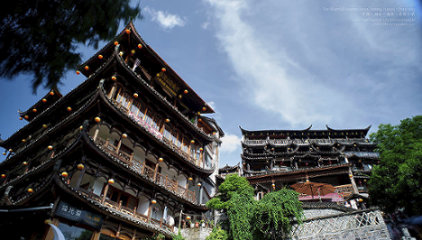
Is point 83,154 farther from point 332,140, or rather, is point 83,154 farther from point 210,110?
point 332,140

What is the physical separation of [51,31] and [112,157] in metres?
8.70

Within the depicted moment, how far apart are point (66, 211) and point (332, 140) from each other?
3687cm

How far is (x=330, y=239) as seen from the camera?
1093 cm

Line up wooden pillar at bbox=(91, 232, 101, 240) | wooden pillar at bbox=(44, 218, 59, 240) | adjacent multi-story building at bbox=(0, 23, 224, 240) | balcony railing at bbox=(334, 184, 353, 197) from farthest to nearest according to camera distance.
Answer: balcony railing at bbox=(334, 184, 353, 197)
wooden pillar at bbox=(91, 232, 101, 240)
adjacent multi-story building at bbox=(0, 23, 224, 240)
wooden pillar at bbox=(44, 218, 59, 240)

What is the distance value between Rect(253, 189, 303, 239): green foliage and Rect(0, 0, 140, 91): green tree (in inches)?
416

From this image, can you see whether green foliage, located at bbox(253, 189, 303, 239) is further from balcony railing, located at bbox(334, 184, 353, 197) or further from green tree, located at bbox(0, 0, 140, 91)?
balcony railing, located at bbox(334, 184, 353, 197)

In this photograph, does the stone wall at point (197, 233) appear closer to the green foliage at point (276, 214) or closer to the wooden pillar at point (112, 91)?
the green foliage at point (276, 214)

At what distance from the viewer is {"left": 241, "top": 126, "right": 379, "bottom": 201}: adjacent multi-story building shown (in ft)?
97.3

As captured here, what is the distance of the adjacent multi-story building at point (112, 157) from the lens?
32.1 ft

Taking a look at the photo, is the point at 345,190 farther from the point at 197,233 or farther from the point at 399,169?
the point at 197,233

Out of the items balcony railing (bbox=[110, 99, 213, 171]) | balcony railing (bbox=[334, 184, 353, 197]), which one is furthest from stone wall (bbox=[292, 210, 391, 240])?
balcony railing (bbox=[334, 184, 353, 197])

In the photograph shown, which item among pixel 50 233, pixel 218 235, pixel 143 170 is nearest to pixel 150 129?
pixel 143 170

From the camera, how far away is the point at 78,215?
1002 centimetres

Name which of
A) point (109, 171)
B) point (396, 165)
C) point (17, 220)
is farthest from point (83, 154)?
point (396, 165)
